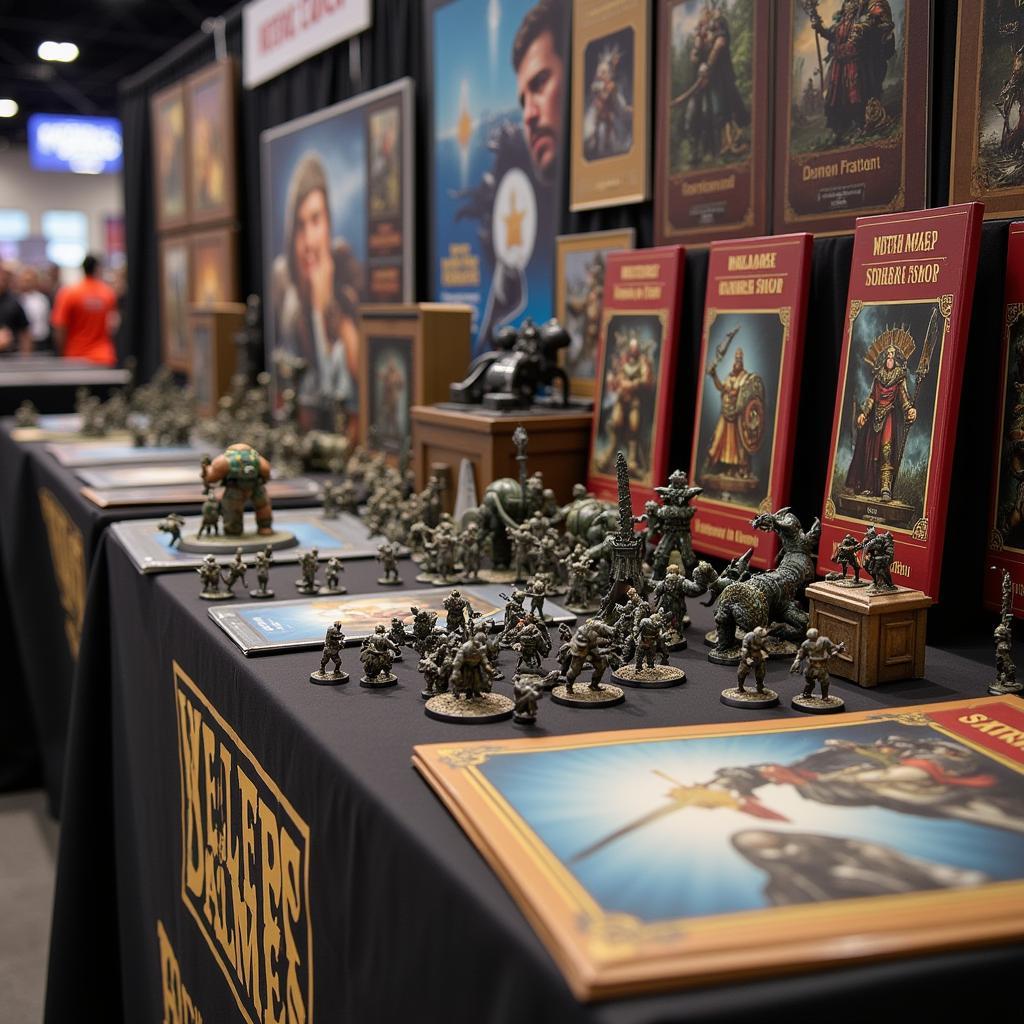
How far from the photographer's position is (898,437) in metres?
1.74

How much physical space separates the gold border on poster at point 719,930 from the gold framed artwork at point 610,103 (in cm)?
187

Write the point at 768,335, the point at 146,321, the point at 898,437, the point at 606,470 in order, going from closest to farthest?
1. the point at 898,437
2. the point at 768,335
3. the point at 606,470
4. the point at 146,321

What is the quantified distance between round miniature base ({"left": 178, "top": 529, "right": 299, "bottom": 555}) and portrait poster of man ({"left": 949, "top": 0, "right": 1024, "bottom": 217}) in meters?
1.38

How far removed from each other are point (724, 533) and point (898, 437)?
1.39 feet

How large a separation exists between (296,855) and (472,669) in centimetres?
29

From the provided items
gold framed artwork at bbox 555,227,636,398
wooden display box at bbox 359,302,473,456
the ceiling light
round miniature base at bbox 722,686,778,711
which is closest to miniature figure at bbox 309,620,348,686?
round miniature base at bbox 722,686,778,711

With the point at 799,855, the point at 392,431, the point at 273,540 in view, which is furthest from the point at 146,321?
the point at 799,855

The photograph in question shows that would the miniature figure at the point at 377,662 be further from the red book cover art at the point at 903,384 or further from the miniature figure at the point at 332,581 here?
the red book cover art at the point at 903,384

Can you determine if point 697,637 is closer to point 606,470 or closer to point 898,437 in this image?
point 898,437

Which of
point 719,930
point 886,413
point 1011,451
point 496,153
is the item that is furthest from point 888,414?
point 496,153

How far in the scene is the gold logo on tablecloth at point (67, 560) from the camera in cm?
300

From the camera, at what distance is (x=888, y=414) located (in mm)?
1755

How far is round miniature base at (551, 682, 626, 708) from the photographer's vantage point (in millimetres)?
1437

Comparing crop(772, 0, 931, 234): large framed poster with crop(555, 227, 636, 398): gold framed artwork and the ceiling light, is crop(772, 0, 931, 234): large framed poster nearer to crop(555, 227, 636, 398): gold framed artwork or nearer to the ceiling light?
crop(555, 227, 636, 398): gold framed artwork
